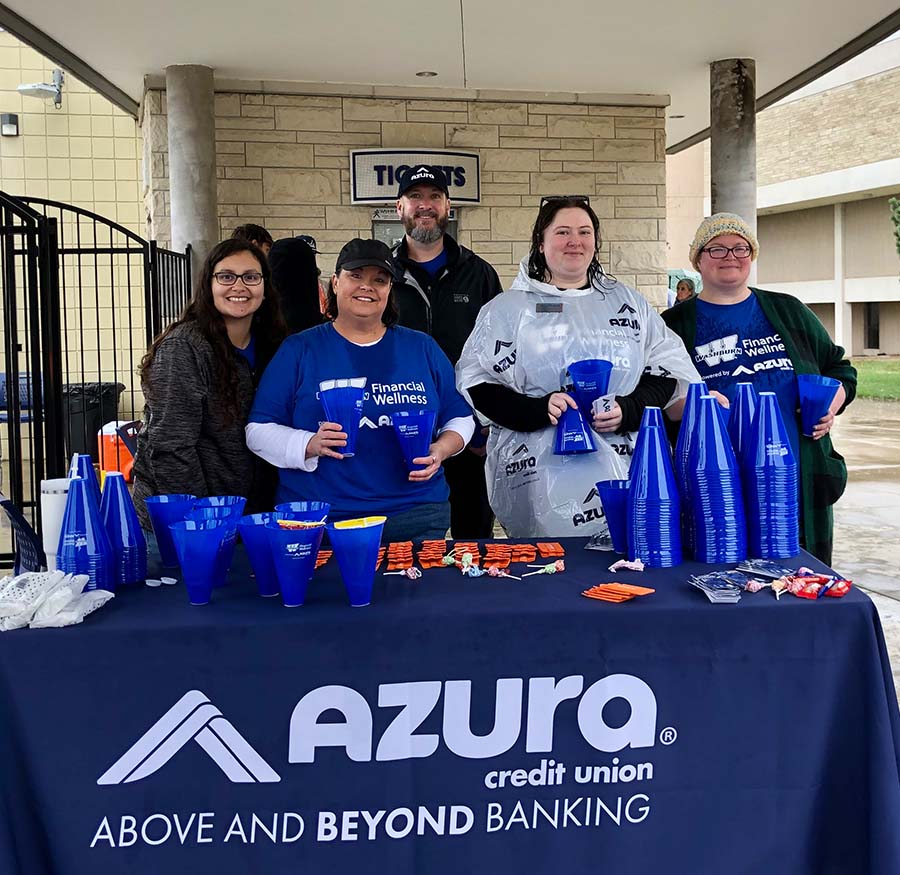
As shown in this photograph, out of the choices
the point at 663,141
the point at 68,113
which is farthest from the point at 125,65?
the point at 663,141

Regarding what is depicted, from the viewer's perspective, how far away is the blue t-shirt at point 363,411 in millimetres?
2422

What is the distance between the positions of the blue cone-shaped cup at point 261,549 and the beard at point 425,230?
1935 millimetres

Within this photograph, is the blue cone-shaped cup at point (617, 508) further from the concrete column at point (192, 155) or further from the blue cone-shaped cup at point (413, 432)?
the concrete column at point (192, 155)

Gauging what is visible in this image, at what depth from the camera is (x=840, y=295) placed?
3173 cm

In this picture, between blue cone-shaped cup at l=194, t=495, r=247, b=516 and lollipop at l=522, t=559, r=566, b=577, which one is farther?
lollipop at l=522, t=559, r=566, b=577

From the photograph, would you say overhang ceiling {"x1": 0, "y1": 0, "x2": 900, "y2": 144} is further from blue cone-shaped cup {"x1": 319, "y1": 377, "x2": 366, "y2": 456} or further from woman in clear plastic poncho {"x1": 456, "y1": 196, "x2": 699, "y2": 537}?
blue cone-shaped cup {"x1": 319, "y1": 377, "x2": 366, "y2": 456}

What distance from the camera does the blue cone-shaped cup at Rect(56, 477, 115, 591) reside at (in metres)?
1.85

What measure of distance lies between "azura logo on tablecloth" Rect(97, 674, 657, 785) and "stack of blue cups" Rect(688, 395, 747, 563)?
16.2 inches

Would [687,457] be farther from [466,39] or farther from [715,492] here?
[466,39]

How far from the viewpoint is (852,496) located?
24.3 feet

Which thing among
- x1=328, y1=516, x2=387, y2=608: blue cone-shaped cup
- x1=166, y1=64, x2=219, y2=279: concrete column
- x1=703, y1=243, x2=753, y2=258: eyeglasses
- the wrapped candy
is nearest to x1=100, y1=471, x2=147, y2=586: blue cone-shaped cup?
x1=328, y1=516, x2=387, y2=608: blue cone-shaped cup

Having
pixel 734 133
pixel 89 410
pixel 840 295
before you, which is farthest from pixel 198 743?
pixel 840 295

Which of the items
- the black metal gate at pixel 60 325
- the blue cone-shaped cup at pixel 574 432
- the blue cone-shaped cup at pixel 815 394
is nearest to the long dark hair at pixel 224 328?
the black metal gate at pixel 60 325

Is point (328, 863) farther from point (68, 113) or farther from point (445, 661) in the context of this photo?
point (68, 113)
